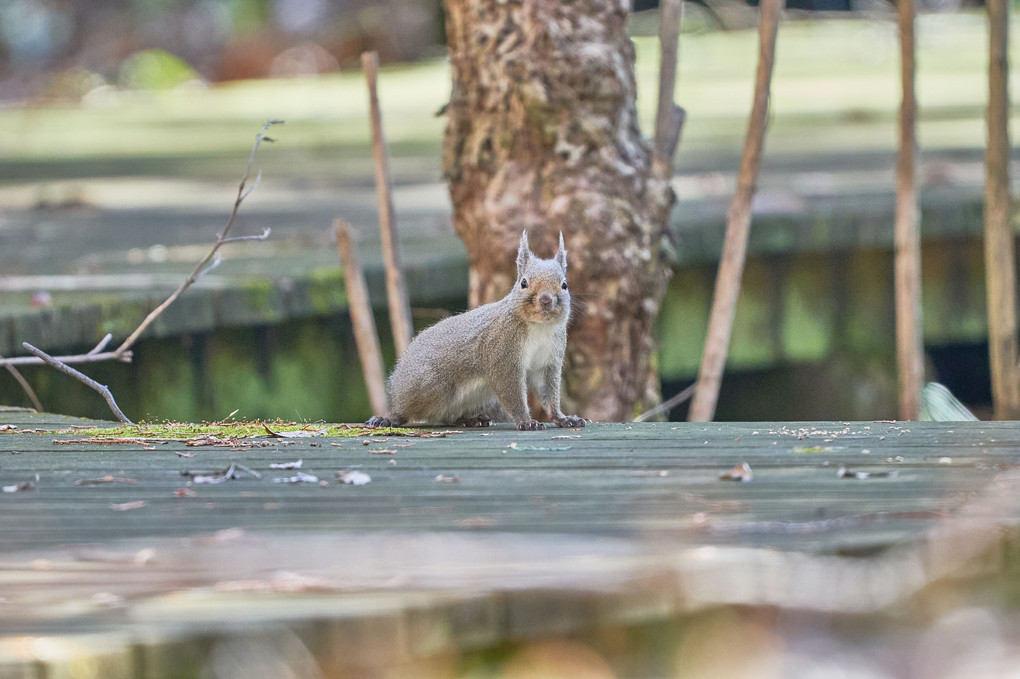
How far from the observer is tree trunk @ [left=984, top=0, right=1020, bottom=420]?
5.28m

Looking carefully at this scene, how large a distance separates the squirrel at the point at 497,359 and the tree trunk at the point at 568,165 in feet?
2.58

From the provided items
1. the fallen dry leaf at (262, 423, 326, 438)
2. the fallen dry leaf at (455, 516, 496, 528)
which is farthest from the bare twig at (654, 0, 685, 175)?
the fallen dry leaf at (455, 516, 496, 528)

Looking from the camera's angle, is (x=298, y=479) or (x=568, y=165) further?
(x=568, y=165)

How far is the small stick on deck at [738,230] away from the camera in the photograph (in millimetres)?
5297

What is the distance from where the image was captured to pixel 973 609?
7.94ft

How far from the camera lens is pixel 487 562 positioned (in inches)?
95.0

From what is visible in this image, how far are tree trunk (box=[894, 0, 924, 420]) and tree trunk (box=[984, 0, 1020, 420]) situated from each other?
0.87 ft

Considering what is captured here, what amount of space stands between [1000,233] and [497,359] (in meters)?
2.11

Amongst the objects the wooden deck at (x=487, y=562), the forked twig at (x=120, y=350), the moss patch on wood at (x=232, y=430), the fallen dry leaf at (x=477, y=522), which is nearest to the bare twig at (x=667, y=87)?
the forked twig at (x=120, y=350)

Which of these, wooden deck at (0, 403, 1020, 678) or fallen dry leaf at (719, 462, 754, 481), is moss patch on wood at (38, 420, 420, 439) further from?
fallen dry leaf at (719, 462, 754, 481)

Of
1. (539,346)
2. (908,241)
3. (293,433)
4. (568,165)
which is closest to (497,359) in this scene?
(539,346)

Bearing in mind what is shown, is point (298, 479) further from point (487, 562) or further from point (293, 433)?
point (487, 562)

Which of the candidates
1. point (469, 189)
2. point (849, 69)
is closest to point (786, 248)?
point (469, 189)

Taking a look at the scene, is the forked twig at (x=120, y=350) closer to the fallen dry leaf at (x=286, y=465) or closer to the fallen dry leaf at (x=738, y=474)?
the fallen dry leaf at (x=286, y=465)
